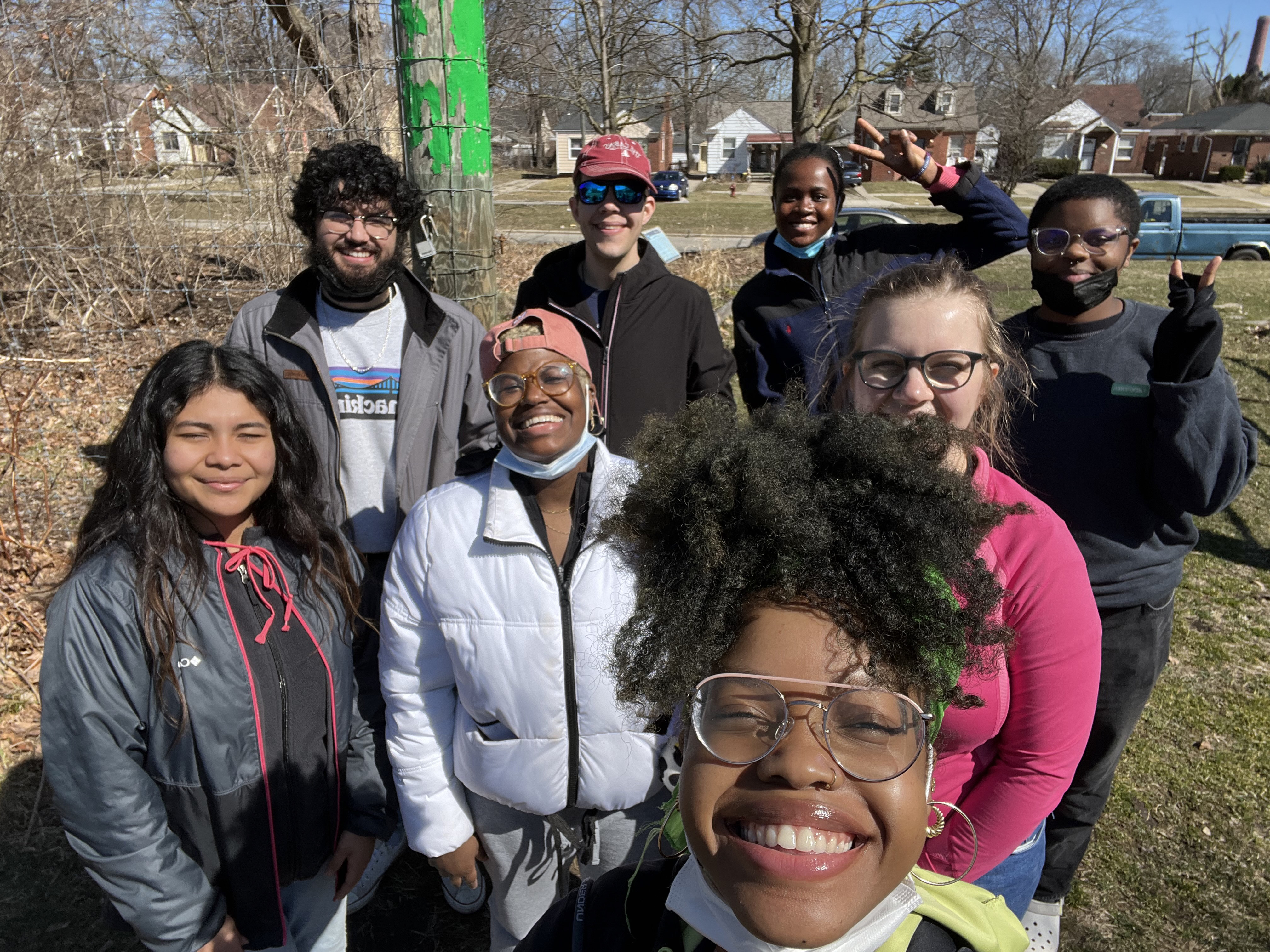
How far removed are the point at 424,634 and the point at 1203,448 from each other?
2.05 meters

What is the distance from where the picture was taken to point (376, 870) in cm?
291

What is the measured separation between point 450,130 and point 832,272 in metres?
1.78

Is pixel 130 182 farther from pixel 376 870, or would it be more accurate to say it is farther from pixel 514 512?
pixel 514 512

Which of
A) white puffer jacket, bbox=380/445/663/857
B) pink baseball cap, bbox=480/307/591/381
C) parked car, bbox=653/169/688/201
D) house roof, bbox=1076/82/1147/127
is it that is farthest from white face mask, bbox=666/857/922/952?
house roof, bbox=1076/82/1147/127

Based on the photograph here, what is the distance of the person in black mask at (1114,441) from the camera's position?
2086 mm

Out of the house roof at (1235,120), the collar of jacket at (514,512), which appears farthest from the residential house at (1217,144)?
the collar of jacket at (514,512)

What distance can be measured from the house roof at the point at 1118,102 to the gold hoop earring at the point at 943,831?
7428cm

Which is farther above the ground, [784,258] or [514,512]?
[784,258]

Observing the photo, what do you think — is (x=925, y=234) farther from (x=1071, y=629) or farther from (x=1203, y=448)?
(x=1071, y=629)

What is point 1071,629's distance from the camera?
1.52 m

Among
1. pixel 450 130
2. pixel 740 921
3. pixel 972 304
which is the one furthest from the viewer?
pixel 450 130

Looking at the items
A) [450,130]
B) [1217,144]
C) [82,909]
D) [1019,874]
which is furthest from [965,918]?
[1217,144]

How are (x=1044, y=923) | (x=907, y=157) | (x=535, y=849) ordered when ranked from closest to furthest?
(x=535, y=849), (x=1044, y=923), (x=907, y=157)

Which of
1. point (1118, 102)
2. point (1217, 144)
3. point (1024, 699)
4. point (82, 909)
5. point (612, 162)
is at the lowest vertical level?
point (82, 909)
